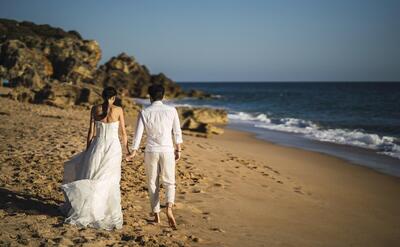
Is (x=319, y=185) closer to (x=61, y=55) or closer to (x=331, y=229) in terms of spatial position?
(x=331, y=229)

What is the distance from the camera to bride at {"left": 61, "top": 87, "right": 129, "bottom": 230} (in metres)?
4.62

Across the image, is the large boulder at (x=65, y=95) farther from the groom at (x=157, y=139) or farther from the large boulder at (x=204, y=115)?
the groom at (x=157, y=139)

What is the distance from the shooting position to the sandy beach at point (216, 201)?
4598 mm

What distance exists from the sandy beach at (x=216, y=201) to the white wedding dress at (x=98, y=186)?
0.16m

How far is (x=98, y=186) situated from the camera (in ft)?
15.2

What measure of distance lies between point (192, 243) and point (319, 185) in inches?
199

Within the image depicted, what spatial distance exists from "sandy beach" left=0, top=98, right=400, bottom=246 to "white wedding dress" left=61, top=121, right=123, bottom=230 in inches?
6.3

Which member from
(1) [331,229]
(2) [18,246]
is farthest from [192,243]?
(1) [331,229]

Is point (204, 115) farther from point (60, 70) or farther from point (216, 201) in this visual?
point (60, 70)

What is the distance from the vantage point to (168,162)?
15.7 feet

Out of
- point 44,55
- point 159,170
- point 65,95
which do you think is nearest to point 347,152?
point 159,170

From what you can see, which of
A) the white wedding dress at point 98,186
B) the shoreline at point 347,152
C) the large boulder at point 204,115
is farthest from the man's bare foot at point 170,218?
the large boulder at point 204,115

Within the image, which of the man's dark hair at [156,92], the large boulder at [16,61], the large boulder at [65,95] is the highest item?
the large boulder at [16,61]

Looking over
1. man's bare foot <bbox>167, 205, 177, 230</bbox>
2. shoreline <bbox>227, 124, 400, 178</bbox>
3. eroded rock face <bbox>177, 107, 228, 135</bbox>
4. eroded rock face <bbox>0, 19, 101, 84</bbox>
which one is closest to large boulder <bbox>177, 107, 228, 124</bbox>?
eroded rock face <bbox>177, 107, 228, 135</bbox>
